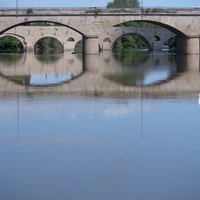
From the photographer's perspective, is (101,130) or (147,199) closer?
(147,199)

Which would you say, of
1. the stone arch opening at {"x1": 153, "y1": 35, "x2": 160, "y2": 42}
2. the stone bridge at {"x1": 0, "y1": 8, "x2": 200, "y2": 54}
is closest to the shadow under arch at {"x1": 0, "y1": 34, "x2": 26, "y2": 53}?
the stone arch opening at {"x1": 153, "y1": 35, "x2": 160, "y2": 42}

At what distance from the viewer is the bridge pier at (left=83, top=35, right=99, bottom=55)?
56.2m

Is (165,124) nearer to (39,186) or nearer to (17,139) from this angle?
(17,139)

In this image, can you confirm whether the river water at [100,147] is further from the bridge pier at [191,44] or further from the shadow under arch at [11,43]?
the shadow under arch at [11,43]

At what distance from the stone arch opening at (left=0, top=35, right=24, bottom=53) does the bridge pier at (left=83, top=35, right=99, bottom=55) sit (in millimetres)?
25616

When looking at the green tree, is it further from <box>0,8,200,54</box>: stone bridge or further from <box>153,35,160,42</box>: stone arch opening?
<box>0,8,200,54</box>: stone bridge

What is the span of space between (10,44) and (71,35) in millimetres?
9211

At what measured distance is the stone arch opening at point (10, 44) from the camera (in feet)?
266

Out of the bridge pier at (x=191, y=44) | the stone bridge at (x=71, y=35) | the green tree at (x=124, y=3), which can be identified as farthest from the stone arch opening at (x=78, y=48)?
the bridge pier at (x=191, y=44)

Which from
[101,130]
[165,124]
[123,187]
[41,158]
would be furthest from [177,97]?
[123,187]

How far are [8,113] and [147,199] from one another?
25.6 feet

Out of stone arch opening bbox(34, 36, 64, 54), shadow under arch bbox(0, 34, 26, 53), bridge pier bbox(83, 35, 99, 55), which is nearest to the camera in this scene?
bridge pier bbox(83, 35, 99, 55)

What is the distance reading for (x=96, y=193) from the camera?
23.1 ft

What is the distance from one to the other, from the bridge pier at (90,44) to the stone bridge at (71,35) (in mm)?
20750
